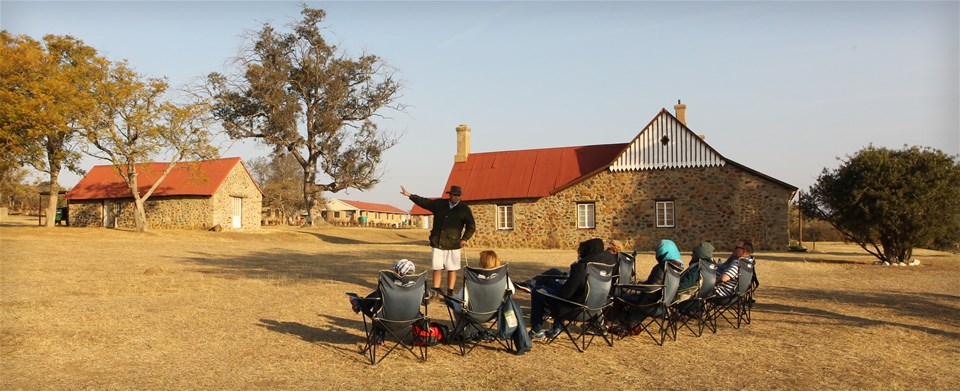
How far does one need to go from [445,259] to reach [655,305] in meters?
3.29

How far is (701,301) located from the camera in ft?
25.1

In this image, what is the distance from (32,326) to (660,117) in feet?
73.2

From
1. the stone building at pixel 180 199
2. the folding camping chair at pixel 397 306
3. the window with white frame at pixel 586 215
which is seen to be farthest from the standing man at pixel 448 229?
the stone building at pixel 180 199

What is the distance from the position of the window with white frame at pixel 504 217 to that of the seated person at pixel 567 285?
802 inches

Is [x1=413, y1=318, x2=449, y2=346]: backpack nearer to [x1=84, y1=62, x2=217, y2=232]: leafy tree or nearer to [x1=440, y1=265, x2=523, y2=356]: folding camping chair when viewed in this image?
[x1=440, y1=265, x2=523, y2=356]: folding camping chair

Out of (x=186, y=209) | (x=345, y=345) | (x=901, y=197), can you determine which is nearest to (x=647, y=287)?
(x=345, y=345)

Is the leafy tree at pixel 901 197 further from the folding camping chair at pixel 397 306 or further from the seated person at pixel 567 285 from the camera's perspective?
the folding camping chair at pixel 397 306

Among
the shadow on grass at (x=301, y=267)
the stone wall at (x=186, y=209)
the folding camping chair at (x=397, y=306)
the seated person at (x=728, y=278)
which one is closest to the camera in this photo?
the folding camping chair at (x=397, y=306)

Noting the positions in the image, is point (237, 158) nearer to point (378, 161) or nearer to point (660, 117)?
point (378, 161)

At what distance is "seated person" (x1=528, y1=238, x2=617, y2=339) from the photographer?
21.7 ft

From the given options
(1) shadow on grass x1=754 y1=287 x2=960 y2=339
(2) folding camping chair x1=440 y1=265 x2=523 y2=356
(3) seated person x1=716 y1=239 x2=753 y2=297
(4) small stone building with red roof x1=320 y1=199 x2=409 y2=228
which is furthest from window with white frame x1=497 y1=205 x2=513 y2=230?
(4) small stone building with red roof x1=320 y1=199 x2=409 y2=228

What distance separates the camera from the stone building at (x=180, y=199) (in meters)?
34.3

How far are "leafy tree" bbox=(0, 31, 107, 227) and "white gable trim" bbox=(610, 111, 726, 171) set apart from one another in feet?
73.0

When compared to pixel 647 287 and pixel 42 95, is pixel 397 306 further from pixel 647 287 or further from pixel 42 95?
pixel 42 95
